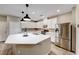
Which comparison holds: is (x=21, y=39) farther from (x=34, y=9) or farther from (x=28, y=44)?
(x=34, y=9)

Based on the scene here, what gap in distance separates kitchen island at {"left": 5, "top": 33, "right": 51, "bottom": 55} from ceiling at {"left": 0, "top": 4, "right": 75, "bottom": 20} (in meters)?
0.48

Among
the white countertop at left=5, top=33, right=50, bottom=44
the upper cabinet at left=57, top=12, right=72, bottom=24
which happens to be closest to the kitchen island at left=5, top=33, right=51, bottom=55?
the white countertop at left=5, top=33, right=50, bottom=44

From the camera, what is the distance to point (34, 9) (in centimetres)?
205

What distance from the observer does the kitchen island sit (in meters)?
2.03

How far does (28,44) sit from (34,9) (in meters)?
0.80

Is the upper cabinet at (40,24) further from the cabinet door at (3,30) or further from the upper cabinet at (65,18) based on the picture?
the cabinet door at (3,30)

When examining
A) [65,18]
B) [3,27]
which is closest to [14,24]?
[3,27]

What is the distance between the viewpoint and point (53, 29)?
2.15m

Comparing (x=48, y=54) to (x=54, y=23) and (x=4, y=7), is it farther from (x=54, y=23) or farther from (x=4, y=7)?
(x=4, y=7)

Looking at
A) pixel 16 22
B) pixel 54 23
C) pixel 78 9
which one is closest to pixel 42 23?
pixel 54 23

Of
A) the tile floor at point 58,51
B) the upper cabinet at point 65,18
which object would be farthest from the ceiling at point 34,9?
the tile floor at point 58,51

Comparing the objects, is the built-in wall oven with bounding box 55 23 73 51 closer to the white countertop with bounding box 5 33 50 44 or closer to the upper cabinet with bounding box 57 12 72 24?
the upper cabinet with bounding box 57 12 72 24

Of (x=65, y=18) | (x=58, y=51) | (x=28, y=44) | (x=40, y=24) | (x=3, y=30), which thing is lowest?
(x=58, y=51)
